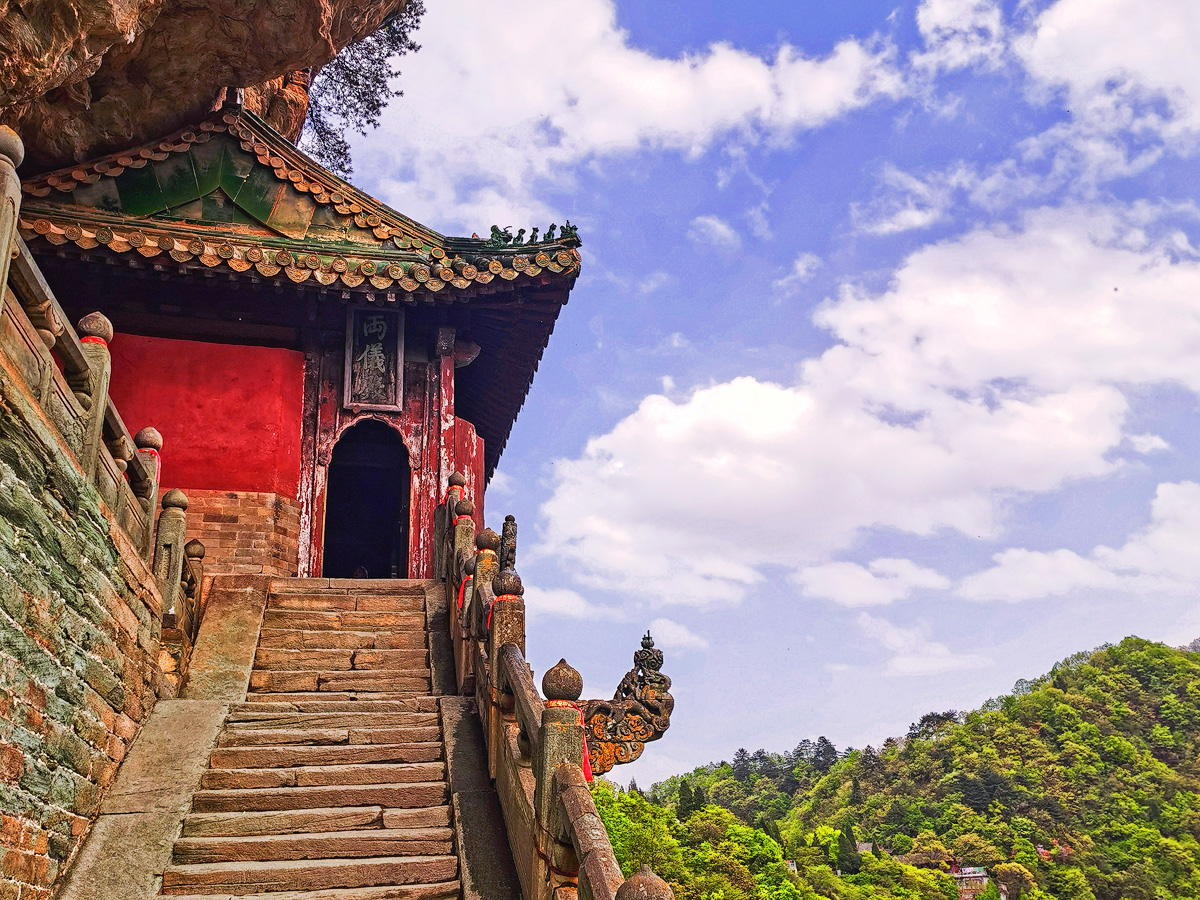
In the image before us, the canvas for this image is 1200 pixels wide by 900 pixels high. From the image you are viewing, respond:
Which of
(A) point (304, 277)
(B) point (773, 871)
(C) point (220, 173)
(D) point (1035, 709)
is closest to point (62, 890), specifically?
(A) point (304, 277)

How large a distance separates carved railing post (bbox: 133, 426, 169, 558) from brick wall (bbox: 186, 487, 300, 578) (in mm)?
2968

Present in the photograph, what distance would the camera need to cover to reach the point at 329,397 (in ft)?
38.5

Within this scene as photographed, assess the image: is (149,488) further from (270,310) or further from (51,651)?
(270,310)

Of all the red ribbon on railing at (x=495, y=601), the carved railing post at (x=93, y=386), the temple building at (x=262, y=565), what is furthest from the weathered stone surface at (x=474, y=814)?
the carved railing post at (x=93, y=386)

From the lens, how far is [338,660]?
27.0 feet

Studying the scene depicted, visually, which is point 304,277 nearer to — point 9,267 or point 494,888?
point 9,267

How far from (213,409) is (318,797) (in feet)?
20.4

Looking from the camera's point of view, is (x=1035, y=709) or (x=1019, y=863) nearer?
(x=1019, y=863)

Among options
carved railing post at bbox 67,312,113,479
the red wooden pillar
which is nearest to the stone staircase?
carved railing post at bbox 67,312,113,479

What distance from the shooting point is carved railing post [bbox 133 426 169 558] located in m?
7.28

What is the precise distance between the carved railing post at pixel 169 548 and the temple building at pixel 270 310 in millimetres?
3068

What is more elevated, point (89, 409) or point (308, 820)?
point (89, 409)

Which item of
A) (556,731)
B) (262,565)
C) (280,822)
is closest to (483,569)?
(280,822)

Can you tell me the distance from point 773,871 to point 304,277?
32.4 metres
